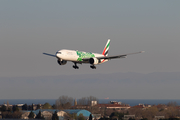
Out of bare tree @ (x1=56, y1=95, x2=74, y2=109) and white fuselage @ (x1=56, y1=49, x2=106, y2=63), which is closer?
white fuselage @ (x1=56, y1=49, x2=106, y2=63)

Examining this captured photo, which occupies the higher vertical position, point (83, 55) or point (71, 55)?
point (83, 55)

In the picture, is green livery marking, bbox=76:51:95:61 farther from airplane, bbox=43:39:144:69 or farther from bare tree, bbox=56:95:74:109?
bare tree, bbox=56:95:74:109

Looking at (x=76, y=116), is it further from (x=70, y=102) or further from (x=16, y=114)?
(x=70, y=102)

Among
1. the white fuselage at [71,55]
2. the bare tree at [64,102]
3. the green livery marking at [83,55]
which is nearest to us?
the white fuselage at [71,55]

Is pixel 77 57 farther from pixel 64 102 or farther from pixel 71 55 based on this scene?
pixel 64 102

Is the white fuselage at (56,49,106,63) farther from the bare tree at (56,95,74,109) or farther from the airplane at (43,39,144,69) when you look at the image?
the bare tree at (56,95,74,109)

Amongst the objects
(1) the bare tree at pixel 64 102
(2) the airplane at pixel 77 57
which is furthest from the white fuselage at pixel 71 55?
(1) the bare tree at pixel 64 102

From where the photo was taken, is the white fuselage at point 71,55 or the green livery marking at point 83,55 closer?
the white fuselage at point 71,55

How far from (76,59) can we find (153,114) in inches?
2413

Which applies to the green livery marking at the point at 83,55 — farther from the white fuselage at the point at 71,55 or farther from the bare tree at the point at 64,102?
the bare tree at the point at 64,102

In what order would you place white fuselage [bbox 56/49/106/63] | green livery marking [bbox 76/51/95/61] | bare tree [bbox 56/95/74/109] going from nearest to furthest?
1. white fuselage [bbox 56/49/106/63]
2. green livery marking [bbox 76/51/95/61]
3. bare tree [bbox 56/95/74/109]

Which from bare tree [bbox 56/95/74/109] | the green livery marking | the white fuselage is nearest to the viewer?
the white fuselage

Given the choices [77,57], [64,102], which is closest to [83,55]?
[77,57]

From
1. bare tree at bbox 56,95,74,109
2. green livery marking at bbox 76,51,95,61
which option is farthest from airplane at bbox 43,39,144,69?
bare tree at bbox 56,95,74,109
